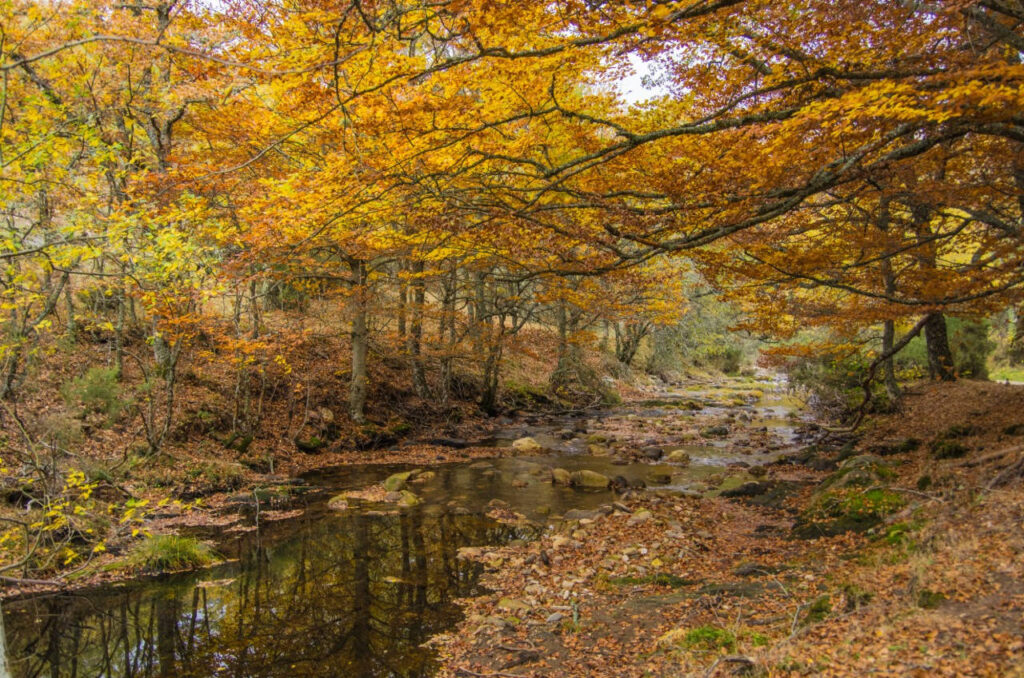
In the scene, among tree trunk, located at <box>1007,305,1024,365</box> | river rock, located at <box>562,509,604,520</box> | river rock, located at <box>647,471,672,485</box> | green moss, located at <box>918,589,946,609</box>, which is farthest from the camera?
tree trunk, located at <box>1007,305,1024,365</box>

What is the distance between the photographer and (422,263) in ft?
58.5

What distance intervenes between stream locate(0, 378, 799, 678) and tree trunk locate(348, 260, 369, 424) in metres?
3.49

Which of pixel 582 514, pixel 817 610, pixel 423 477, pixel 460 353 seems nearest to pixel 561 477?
pixel 582 514

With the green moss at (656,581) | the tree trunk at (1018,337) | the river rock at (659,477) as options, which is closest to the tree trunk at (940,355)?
the tree trunk at (1018,337)

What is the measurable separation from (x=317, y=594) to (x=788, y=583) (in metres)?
5.40

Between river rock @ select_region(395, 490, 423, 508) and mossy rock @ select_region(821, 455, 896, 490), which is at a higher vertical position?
mossy rock @ select_region(821, 455, 896, 490)

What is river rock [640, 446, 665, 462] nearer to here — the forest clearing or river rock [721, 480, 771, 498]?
the forest clearing

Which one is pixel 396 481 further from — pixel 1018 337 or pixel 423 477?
pixel 1018 337

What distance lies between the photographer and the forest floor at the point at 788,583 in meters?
4.22

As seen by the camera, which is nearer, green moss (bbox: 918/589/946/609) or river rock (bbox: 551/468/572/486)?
green moss (bbox: 918/589/946/609)

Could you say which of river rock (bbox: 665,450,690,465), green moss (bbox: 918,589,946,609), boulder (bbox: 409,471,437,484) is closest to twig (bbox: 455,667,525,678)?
green moss (bbox: 918,589,946,609)

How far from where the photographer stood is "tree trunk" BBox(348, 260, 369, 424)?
54.3 ft

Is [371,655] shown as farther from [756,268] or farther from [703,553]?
[756,268]

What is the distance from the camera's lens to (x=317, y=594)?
7.27 metres
